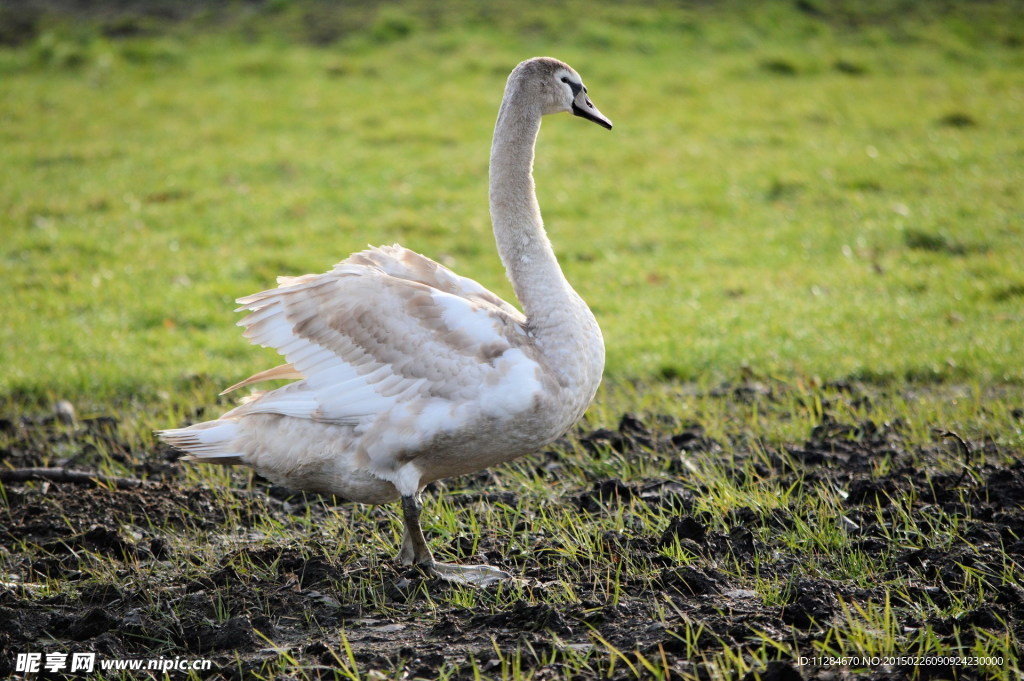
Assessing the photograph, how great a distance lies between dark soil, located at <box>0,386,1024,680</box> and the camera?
3.56 meters

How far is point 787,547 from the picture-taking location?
4.26m

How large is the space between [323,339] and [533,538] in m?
1.24

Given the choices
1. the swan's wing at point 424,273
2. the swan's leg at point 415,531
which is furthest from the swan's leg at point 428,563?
the swan's wing at point 424,273

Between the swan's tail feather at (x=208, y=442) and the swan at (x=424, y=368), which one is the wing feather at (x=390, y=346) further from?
the swan's tail feather at (x=208, y=442)

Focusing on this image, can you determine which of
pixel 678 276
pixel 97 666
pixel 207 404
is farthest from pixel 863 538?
pixel 678 276

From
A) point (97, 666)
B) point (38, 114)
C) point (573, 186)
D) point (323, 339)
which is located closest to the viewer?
point (97, 666)

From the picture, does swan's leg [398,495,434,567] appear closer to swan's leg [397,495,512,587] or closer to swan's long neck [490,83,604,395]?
swan's leg [397,495,512,587]

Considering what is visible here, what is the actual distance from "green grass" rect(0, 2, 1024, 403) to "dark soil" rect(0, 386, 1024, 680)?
1711mm

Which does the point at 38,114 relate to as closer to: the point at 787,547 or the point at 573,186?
the point at 573,186

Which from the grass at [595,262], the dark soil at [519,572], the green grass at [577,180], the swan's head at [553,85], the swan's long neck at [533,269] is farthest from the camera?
the green grass at [577,180]

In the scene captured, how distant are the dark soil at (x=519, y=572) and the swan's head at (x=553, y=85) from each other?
A: 1711 millimetres

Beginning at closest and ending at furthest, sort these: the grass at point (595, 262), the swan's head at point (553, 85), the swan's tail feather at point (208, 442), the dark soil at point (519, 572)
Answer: the dark soil at point (519, 572)
the grass at point (595, 262)
the swan's tail feather at point (208, 442)
the swan's head at point (553, 85)

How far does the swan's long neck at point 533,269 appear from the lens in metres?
4.23

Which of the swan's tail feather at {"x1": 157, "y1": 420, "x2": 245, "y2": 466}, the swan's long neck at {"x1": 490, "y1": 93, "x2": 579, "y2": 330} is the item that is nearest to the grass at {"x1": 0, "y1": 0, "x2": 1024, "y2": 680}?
the swan's tail feather at {"x1": 157, "y1": 420, "x2": 245, "y2": 466}
